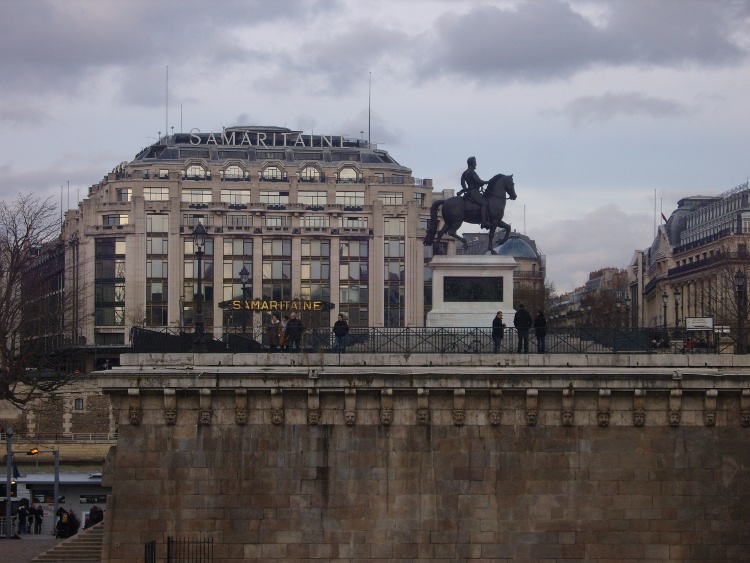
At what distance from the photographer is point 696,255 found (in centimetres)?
15038

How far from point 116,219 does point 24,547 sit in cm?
9374

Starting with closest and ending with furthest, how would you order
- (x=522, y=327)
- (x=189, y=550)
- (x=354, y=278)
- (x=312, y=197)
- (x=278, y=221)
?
(x=189, y=550) → (x=522, y=327) → (x=354, y=278) → (x=278, y=221) → (x=312, y=197)

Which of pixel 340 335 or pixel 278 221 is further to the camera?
pixel 278 221

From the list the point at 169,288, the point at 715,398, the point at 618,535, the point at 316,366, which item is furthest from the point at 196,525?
the point at 169,288

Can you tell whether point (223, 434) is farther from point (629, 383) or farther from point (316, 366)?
point (629, 383)

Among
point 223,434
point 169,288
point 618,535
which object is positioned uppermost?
point 169,288

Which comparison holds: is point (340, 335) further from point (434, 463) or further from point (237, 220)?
point (237, 220)

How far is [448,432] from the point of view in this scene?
35.3 meters

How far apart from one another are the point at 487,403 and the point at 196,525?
6.76m

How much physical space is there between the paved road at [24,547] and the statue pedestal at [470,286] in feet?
48.4

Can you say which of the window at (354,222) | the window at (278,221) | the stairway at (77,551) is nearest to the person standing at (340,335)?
the stairway at (77,551)

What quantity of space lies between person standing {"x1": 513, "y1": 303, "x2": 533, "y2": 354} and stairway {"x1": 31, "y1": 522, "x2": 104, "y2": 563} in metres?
12.9

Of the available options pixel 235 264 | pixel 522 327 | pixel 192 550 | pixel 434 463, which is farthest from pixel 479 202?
pixel 235 264

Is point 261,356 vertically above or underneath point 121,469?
above
